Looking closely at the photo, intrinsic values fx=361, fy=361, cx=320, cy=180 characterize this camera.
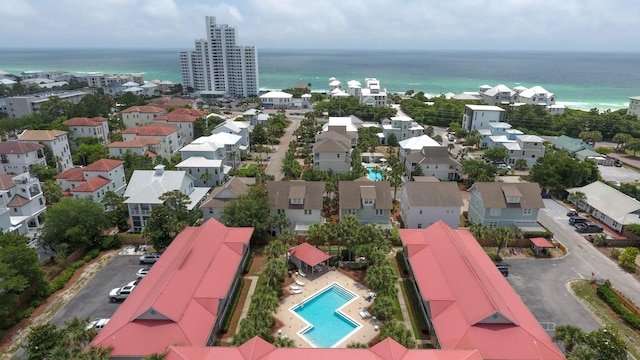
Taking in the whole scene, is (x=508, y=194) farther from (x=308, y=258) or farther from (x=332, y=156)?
(x=332, y=156)

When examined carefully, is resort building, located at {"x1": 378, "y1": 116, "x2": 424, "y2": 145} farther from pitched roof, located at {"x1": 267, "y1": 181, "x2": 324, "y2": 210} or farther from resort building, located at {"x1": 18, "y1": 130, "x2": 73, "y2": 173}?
resort building, located at {"x1": 18, "y1": 130, "x2": 73, "y2": 173}

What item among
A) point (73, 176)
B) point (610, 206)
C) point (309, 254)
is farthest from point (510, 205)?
point (73, 176)

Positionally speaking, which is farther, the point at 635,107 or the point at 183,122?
the point at 635,107

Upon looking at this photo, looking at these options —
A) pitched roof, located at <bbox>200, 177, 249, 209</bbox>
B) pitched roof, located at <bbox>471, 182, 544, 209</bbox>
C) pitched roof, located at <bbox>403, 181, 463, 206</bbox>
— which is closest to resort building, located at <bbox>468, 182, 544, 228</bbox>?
pitched roof, located at <bbox>471, 182, 544, 209</bbox>

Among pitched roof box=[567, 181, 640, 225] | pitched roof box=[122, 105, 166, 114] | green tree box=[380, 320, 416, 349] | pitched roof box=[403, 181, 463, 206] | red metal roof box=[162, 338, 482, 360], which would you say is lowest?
green tree box=[380, 320, 416, 349]

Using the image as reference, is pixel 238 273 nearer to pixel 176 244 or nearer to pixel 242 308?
pixel 242 308

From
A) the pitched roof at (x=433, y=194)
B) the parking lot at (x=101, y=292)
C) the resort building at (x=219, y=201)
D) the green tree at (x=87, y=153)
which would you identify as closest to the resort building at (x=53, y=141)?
the green tree at (x=87, y=153)

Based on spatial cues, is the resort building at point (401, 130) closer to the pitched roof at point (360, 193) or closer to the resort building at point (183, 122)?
the pitched roof at point (360, 193)
